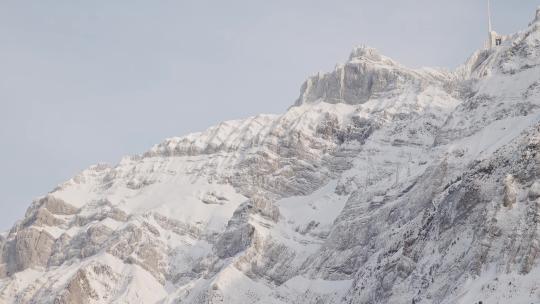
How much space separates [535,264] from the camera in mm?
160125

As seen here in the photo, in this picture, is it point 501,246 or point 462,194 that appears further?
point 462,194

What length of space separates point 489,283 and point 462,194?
28.4 meters

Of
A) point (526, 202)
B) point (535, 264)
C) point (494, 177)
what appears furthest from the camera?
point (494, 177)

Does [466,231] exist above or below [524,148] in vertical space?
below

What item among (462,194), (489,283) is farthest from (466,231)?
(489,283)

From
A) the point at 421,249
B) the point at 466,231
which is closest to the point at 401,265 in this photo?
the point at 421,249

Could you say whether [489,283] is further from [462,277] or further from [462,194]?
[462,194]

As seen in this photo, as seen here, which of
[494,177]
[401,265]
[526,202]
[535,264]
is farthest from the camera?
[401,265]

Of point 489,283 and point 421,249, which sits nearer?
point 489,283

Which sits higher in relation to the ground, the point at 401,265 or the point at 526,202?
the point at 526,202

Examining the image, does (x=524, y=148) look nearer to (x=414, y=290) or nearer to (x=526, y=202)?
(x=526, y=202)

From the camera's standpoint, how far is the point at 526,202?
559ft

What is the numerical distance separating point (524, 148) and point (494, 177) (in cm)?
602

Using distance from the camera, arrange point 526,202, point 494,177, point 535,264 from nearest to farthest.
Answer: point 535,264
point 526,202
point 494,177
